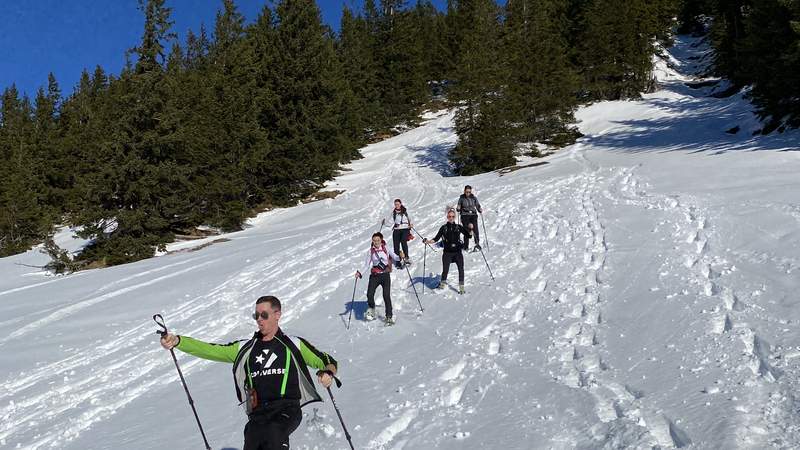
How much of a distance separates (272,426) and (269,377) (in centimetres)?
36

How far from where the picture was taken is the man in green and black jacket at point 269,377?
4.06 m

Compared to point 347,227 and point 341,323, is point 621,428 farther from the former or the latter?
point 347,227

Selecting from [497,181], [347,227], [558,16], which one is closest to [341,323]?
[347,227]

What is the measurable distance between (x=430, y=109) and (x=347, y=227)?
41816mm

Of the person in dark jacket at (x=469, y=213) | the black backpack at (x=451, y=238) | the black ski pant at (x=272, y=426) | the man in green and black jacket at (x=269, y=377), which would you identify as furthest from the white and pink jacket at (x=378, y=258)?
the black ski pant at (x=272, y=426)

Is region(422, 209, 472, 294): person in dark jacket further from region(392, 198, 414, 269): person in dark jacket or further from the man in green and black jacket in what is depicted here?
the man in green and black jacket

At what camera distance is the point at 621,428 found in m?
5.39

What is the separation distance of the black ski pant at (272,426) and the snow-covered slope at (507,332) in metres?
2.02

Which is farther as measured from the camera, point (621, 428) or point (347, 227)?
point (347, 227)

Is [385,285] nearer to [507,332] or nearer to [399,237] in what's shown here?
[507,332]

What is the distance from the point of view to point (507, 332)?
9109mm

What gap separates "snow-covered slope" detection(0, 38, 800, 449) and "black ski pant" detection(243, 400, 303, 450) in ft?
6.63

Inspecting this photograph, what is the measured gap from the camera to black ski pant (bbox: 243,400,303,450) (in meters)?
3.96

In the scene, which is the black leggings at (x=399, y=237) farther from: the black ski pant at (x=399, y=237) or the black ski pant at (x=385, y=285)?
the black ski pant at (x=385, y=285)
